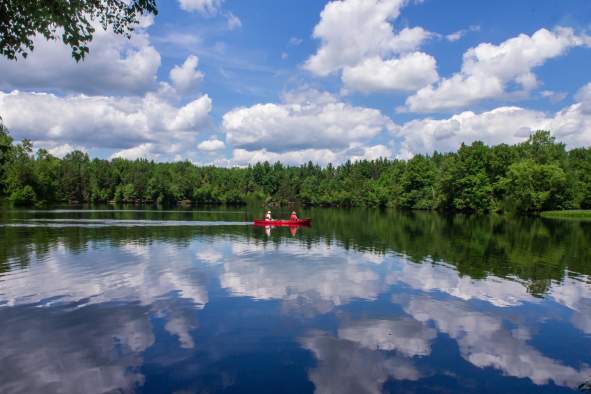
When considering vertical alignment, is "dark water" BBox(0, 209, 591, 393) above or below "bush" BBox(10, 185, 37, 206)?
below

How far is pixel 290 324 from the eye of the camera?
17328mm

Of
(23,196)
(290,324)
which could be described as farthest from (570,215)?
(23,196)

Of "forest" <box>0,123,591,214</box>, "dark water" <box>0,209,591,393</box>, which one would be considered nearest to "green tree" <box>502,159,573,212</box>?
"forest" <box>0,123,591,214</box>

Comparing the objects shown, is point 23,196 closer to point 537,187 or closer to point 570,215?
point 537,187

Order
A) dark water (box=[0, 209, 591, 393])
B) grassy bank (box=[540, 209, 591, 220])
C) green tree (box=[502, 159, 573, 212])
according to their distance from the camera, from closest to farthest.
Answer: dark water (box=[0, 209, 591, 393]) → grassy bank (box=[540, 209, 591, 220]) → green tree (box=[502, 159, 573, 212])

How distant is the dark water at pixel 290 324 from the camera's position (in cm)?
1254

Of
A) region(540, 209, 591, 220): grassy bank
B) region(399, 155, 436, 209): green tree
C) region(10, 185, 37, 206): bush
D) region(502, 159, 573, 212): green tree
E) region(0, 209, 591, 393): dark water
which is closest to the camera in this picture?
region(0, 209, 591, 393): dark water

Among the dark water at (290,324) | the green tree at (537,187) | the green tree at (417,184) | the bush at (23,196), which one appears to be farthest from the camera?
the green tree at (417,184)

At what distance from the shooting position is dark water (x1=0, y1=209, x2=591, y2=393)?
1254 centimetres

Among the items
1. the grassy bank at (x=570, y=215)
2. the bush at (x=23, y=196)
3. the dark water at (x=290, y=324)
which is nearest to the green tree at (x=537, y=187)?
the grassy bank at (x=570, y=215)

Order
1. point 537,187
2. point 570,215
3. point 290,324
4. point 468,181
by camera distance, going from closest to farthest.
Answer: point 290,324, point 570,215, point 537,187, point 468,181

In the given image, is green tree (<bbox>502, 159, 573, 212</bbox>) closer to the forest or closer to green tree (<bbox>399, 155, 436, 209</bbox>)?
the forest

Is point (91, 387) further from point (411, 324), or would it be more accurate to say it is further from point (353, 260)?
point (353, 260)

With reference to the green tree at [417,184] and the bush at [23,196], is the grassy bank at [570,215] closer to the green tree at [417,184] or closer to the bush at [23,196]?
the green tree at [417,184]
